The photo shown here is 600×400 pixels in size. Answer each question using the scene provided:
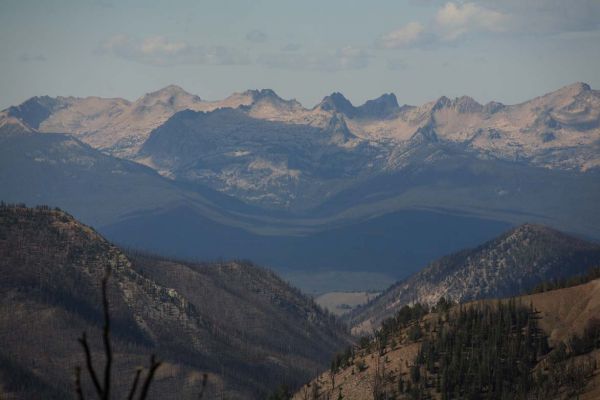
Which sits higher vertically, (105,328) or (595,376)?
(105,328)

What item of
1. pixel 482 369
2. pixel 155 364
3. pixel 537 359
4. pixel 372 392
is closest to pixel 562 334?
pixel 537 359

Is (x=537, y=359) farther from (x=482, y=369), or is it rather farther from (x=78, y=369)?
(x=78, y=369)

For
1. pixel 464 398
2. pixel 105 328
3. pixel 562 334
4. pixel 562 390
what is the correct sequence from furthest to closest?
pixel 562 334 < pixel 464 398 < pixel 562 390 < pixel 105 328

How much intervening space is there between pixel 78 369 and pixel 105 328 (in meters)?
1.89

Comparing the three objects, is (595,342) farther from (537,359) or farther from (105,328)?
(105,328)

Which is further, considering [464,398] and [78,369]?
[464,398]

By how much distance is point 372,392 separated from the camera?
199 meters

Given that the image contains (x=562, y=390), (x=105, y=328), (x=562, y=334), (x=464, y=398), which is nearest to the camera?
(x=105, y=328)

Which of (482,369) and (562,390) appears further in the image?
(482,369)

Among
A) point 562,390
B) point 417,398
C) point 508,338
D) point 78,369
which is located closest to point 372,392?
point 417,398

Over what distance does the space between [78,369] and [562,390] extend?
490 feet

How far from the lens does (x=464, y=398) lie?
181375 millimetres

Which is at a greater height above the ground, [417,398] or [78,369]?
[78,369]

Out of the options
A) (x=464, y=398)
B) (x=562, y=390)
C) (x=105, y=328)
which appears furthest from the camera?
(x=464, y=398)
